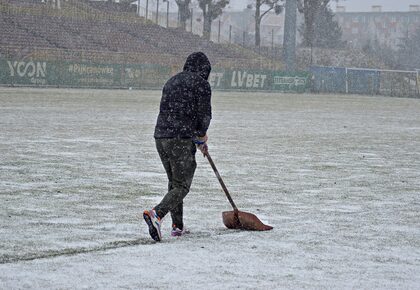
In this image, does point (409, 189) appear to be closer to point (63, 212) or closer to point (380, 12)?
point (63, 212)

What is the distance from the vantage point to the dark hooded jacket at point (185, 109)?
864cm

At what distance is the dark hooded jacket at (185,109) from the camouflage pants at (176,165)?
8cm

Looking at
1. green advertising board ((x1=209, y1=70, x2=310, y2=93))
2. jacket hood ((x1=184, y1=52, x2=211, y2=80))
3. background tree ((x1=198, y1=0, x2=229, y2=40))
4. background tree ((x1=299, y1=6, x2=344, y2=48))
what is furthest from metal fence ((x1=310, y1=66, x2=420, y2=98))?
jacket hood ((x1=184, y1=52, x2=211, y2=80))

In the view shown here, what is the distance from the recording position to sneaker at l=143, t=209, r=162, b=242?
329 inches

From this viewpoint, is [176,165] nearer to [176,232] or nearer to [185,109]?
[185,109]

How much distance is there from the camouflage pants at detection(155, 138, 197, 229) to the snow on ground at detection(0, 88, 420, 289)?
0.36m

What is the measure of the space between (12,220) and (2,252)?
5.48 ft

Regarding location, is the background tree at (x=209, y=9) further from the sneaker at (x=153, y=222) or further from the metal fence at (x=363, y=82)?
the sneaker at (x=153, y=222)

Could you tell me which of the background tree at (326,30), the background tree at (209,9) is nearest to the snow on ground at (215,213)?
the background tree at (209,9)

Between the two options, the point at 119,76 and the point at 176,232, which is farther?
the point at 119,76

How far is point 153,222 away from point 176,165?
62cm

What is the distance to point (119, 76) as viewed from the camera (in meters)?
53.1

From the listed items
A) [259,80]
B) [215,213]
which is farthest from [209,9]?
[215,213]

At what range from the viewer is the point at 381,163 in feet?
54.6
